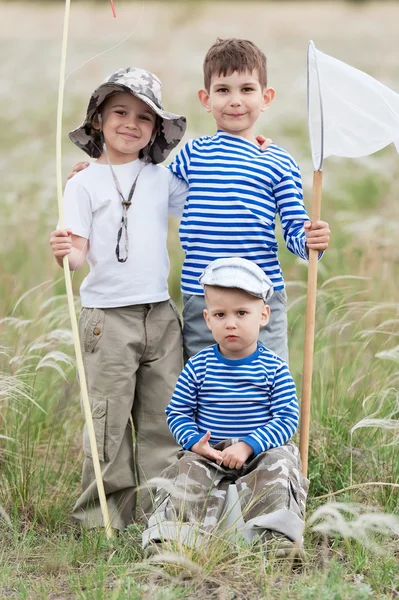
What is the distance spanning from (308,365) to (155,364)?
685 millimetres

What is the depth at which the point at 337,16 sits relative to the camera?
2172 centimetres

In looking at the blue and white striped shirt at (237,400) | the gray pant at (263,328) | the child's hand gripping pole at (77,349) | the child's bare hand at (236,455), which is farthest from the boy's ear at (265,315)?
the child's hand gripping pole at (77,349)

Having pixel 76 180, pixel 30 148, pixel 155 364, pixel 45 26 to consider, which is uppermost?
pixel 45 26

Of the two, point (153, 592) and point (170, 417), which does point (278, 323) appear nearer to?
point (170, 417)

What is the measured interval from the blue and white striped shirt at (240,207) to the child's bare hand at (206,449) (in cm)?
72

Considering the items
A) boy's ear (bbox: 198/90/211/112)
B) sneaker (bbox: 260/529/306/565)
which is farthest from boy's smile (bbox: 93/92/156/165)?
sneaker (bbox: 260/529/306/565)

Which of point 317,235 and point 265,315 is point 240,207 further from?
point 265,315

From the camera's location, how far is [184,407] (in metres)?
3.74

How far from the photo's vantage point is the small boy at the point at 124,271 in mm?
4023

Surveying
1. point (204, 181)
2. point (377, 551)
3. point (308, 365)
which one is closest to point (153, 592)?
point (377, 551)

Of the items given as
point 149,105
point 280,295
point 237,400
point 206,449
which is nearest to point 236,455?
point 206,449

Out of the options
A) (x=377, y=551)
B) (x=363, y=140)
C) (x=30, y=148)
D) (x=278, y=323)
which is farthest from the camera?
(x=30, y=148)

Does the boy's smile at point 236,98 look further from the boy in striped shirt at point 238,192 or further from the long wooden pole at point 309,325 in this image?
the long wooden pole at point 309,325

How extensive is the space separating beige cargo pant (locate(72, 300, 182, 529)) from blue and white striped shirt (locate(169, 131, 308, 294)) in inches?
10.2
